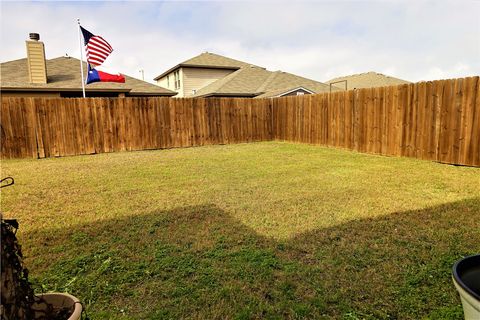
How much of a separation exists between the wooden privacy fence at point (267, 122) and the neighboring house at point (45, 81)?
4646 mm

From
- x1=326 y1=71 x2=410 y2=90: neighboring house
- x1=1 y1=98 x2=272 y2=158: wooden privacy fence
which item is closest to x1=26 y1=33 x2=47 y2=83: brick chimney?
x1=1 y1=98 x2=272 y2=158: wooden privacy fence

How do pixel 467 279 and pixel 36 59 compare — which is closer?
pixel 467 279

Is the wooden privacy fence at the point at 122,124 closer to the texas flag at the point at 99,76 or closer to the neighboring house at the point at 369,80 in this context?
the texas flag at the point at 99,76

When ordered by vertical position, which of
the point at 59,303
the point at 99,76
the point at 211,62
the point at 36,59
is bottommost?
the point at 59,303

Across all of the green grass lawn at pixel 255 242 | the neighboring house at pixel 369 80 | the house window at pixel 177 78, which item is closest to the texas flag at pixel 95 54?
the green grass lawn at pixel 255 242

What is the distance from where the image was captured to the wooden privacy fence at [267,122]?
255 inches

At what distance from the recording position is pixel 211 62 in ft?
76.9

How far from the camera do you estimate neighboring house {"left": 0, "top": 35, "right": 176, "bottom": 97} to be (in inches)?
508

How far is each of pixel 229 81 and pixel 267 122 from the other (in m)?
8.09

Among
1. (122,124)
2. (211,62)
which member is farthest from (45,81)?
(211,62)

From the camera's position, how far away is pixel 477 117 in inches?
235

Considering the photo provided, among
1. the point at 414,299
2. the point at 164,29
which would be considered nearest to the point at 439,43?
the point at 164,29

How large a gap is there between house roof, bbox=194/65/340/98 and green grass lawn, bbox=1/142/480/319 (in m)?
13.4

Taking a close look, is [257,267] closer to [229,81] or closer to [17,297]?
[17,297]
